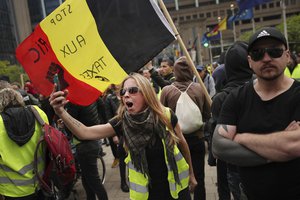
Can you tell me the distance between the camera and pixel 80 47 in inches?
126

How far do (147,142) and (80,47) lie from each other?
1.17m

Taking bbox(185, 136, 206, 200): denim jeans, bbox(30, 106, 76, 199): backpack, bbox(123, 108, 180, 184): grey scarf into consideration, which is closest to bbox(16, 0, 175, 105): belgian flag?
bbox(30, 106, 76, 199): backpack

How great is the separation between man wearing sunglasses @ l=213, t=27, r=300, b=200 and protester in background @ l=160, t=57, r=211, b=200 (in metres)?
1.77

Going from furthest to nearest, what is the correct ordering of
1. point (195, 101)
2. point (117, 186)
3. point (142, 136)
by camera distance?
point (117, 186) < point (195, 101) < point (142, 136)

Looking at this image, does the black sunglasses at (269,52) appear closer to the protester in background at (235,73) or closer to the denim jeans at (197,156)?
the protester in background at (235,73)

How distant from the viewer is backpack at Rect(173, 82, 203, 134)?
3846mm

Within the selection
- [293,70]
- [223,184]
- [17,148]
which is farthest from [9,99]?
[293,70]

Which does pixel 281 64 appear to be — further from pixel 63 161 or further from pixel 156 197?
pixel 63 161

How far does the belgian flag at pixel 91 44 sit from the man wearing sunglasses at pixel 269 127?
131cm

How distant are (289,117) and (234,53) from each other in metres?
1.19

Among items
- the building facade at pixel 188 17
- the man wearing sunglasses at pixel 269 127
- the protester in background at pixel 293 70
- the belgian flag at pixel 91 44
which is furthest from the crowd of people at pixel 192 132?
the building facade at pixel 188 17

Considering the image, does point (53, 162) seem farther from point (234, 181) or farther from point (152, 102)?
point (234, 181)

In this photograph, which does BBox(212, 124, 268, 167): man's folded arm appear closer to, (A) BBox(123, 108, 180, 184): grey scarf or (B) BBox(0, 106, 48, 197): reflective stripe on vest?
(A) BBox(123, 108, 180, 184): grey scarf

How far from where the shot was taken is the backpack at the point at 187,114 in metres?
3.85
